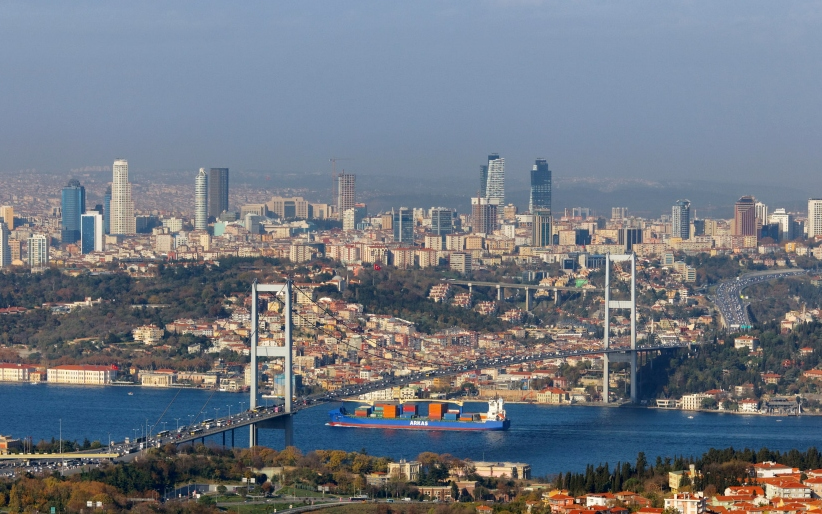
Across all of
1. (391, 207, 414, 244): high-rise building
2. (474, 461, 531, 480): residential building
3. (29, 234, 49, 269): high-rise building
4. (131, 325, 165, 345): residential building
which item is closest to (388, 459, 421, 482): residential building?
(474, 461, 531, 480): residential building

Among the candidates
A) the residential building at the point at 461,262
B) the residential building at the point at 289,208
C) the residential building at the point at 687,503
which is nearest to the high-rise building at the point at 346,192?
the residential building at the point at 289,208

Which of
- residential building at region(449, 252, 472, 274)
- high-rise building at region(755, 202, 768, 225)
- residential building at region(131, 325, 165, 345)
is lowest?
residential building at region(131, 325, 165, 345)

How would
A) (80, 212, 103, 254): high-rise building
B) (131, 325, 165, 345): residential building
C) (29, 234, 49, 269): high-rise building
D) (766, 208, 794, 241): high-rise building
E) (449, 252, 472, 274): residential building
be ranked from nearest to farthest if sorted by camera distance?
(131, 325, 165, 345): residential building, (449, 252, 472, 274): residential building, (29, 234, 49, 269): high-rise building, (80, 212, 103, 254): high-rise building, (766, 208, 794, 241): high-rise building

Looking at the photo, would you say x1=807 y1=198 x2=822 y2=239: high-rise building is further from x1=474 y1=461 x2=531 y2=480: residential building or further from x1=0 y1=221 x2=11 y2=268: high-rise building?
x1=474 y1=461 x2=531 y2=480: residential building

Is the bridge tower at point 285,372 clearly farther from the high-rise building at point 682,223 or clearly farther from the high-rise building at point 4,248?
the high-rise building at point 682,223

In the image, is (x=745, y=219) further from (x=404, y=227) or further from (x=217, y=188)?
(x=217, y=188)

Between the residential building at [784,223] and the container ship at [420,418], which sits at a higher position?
the residential building at [784,223]
